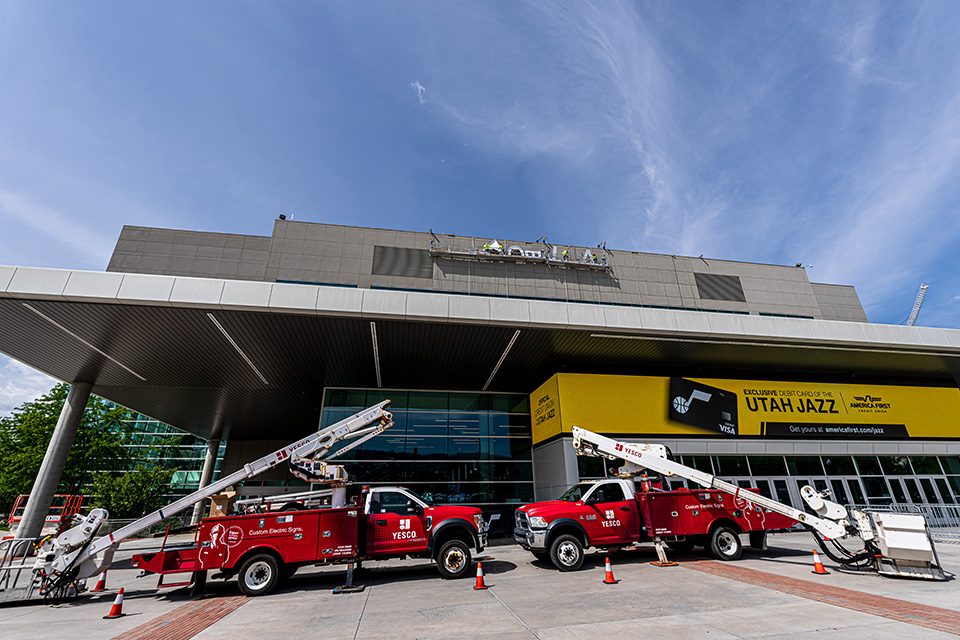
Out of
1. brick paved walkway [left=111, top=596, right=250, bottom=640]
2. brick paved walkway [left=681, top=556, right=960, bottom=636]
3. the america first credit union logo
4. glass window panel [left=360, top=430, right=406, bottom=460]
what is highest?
the america first credit union logo

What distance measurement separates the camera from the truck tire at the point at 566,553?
430 inches

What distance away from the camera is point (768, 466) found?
20.5 metres

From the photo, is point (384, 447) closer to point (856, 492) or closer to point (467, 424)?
point (467, 424)

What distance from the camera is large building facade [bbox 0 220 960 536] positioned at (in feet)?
49.6

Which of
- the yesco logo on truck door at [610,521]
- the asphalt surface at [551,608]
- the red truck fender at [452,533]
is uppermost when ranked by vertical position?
the yesco logo on truck door at [610,521]

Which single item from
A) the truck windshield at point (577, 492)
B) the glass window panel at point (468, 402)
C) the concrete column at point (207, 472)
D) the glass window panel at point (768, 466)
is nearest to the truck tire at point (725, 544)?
the truck windshield at point (577, 492)

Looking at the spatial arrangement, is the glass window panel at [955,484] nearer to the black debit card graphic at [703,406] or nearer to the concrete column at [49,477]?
the black debit card graphic at [703,406]

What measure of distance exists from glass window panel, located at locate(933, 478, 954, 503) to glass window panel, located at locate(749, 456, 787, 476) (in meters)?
8.39

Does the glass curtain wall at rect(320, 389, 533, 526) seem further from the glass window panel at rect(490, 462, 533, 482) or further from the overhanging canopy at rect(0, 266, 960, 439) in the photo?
the overhanging canopy at rect(0, 266, 960, 439)

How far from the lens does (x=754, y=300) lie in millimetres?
27328

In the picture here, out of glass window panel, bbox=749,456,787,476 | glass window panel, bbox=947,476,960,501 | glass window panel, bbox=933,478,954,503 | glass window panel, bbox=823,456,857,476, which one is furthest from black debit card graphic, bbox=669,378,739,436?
glass window panel, bbox=947,476,960,501

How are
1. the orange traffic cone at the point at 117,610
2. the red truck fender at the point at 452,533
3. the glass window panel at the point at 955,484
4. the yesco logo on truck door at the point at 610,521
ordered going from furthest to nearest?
the glass window panel at the point at 955,484 → the yesco logo on truck door at the point at 610,521 → the red truck fender at the point at 452,533 → the orange traffic cone at the point at 117,610

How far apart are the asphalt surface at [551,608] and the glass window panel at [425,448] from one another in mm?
9223

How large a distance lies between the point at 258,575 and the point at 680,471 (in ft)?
35.4
